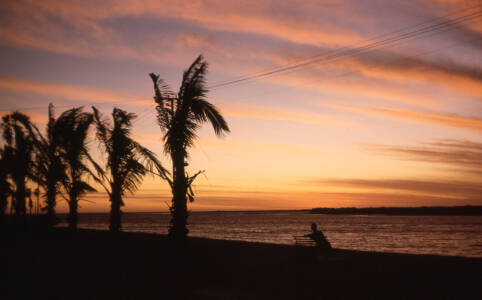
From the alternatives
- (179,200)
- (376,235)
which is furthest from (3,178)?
(376,235)

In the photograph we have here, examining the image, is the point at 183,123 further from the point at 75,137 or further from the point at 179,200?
the point at 75,137

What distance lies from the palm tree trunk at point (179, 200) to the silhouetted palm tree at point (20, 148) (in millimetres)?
12344

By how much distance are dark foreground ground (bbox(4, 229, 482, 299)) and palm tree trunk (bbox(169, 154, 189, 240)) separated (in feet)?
2.12

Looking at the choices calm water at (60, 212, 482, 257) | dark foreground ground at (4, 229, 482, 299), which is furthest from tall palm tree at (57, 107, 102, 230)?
calm water at (60, 212, 482, 257)

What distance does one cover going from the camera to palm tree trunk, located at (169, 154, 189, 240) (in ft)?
44.1

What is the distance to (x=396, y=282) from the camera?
10000 millimetres

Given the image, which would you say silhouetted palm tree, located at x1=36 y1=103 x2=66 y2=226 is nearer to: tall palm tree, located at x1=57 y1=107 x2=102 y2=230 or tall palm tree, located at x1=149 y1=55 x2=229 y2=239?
tall palm tree, located at x1=57 y1=107 x2=102 y2=230

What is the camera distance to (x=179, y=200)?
44.7 feet

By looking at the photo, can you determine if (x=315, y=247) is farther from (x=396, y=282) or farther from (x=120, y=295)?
(x=120, y=295)

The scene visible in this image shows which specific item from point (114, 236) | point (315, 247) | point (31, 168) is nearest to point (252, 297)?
point (315, 247)

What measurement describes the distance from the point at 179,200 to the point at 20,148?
1604 cm

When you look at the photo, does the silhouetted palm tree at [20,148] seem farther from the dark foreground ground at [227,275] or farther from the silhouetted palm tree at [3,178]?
the dark foreground ground at [227,275]

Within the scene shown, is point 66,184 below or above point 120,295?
above

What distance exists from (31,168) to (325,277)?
22410 millimetres
